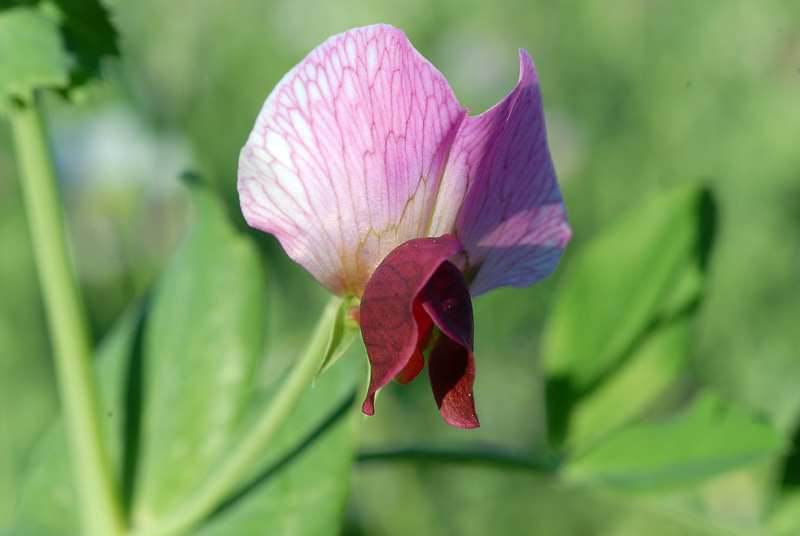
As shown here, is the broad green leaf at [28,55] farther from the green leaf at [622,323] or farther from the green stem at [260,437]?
the green leaf at [622,323]

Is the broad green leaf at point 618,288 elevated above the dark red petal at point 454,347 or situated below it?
below

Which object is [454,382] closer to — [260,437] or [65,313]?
[260,437]

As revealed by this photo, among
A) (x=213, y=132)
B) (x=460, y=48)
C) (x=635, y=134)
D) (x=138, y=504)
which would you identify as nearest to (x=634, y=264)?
(x=138, y=504)

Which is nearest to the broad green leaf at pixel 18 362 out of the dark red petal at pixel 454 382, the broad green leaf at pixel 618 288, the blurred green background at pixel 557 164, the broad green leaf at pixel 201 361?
the blurred green background at pixel 557 164

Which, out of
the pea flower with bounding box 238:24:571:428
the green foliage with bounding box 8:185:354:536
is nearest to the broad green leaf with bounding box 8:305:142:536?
the green foliage with bounding box 8:185:354:536

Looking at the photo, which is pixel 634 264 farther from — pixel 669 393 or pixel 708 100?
pixel 708 100

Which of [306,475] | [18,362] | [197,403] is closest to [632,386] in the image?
[306,475]
